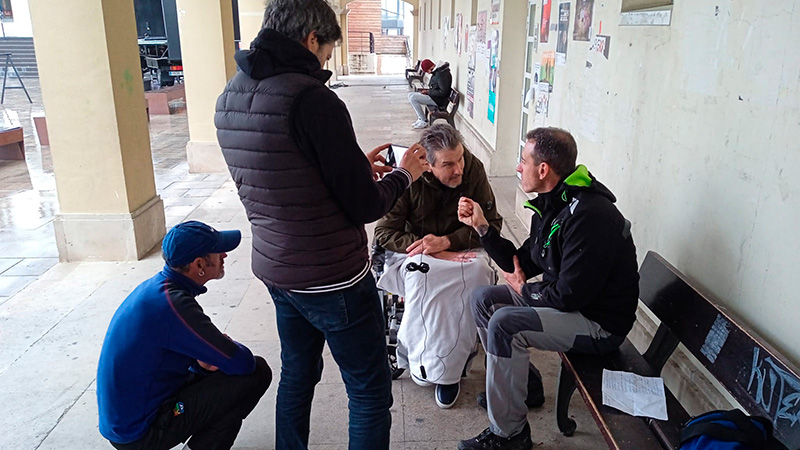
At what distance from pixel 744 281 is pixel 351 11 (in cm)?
3495

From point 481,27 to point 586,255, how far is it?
6.47 m

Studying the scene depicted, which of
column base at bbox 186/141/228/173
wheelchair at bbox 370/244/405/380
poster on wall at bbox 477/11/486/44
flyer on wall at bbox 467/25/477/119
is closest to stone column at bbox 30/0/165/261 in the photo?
wheelchair at bbox 370/244/405/380

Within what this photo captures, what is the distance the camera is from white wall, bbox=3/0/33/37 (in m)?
26.9

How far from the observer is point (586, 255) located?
7.16 feet

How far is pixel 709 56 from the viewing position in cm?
236

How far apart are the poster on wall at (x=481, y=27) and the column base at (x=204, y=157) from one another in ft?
12.4

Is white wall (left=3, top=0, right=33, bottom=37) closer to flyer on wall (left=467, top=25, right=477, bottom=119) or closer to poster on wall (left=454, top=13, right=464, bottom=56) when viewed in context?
poster on wall (left=454, top=13, right=464, bottom=56)

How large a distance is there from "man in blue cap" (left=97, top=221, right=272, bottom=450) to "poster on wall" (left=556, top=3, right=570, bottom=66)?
3092mm

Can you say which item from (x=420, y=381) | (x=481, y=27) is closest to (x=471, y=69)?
(x=481, y=27)

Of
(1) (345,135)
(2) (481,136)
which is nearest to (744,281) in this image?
(1) (345,135)

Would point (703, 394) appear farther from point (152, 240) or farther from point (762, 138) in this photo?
point (152, 240)

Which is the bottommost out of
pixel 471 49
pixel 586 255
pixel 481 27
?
pixel 586 255

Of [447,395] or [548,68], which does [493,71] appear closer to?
[548,68]

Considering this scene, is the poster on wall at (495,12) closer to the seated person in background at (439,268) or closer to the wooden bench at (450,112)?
the wooden bench at (450,112)
